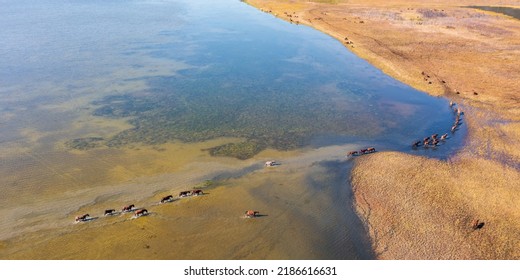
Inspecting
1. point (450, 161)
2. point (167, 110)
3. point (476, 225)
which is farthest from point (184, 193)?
point (450, 161)

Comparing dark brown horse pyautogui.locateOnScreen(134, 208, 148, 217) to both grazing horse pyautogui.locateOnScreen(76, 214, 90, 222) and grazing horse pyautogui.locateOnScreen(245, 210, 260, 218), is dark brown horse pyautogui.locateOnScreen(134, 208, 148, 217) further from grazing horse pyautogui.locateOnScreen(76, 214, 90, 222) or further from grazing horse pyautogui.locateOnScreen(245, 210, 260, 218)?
grazing horse pyautogui.locateOnScreen(245, 210, 260, 218)

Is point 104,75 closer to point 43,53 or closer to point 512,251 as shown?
point 43,53

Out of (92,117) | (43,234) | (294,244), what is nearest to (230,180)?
(294,244)

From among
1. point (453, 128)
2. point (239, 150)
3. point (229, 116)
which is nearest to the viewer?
point (239, 150)

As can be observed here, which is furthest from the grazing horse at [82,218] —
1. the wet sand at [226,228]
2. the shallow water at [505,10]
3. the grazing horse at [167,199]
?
the shallow water at [505,10]

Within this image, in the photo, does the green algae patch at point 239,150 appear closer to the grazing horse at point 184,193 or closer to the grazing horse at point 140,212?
the grazing horse at point 184,193

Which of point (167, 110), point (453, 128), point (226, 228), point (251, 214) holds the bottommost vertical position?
point (226, 228)

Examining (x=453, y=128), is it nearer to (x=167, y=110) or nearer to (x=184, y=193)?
(x=184, y=193)
